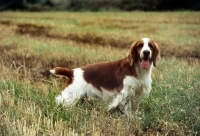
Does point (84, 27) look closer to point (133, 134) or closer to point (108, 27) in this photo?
point (108, 27)

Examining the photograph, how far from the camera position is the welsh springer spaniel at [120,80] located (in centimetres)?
366

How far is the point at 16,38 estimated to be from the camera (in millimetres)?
7867

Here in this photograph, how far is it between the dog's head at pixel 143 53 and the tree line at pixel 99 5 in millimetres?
4357

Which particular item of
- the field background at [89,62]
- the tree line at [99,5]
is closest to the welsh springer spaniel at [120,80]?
the field background at [89,62]

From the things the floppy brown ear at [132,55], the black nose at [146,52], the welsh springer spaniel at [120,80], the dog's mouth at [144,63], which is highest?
the black nose at [146,52]

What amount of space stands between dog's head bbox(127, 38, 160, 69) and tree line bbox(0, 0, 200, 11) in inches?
172

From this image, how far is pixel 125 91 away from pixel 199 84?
700mm

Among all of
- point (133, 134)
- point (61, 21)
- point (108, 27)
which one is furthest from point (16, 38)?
point (133, 134)

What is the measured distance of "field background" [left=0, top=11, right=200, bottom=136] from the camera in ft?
10.5

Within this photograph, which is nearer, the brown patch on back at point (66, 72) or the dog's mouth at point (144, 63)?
the dog's mouth at point (144, 63)

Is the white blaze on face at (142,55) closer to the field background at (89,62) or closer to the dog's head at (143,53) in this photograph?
the dog's head at (143,53)

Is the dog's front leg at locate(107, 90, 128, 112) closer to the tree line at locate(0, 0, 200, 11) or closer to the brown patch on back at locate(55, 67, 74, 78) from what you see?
the brown patch on back at locate(55, 67, 74, 78)

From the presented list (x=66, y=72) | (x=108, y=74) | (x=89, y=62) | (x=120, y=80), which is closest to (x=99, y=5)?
(x=89, y=62)

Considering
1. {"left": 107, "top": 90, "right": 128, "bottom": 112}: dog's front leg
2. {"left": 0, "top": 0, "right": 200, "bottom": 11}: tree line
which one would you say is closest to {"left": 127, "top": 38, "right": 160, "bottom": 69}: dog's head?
{"left": 107, "top": 90, "right": 128, "bottom": 112}: dog's front leg
